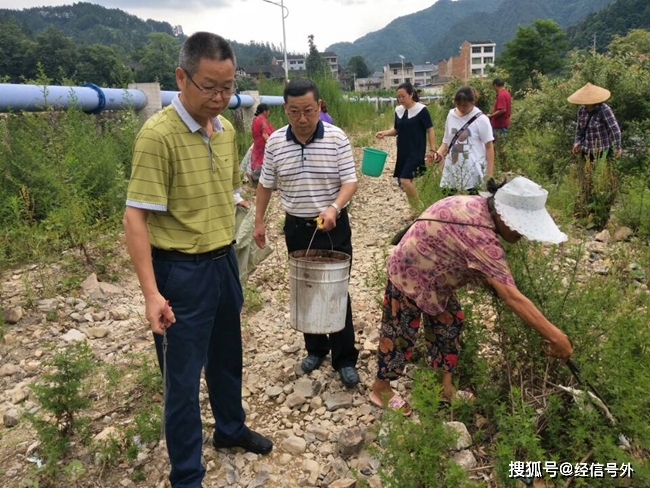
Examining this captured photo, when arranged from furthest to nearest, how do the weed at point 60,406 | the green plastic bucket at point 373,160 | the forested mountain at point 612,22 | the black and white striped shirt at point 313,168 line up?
the forested mountain at point 612,22, the green plastic bucket at point 373,160, the black and white striped shirt at point 313,168, the weed at point 60,406

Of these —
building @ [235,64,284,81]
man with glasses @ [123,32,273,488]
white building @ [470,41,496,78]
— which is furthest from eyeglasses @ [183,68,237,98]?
white building @ [470,41,496,78]

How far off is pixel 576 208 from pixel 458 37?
166456mm

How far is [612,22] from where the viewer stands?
53.8 m

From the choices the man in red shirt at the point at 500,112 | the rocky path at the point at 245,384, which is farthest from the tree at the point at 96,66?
the rocky path at the point at 245,384

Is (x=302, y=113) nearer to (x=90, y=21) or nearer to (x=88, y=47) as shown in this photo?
(x=88, y=47)

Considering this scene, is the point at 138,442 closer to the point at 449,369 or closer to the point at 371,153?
the point at 449,369

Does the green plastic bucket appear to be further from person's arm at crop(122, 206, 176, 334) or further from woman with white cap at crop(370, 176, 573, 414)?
person's arm at crop(122, 206, 176, 334)

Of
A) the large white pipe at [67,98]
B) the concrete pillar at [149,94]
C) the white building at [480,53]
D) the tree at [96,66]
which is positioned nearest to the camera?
the large white pipe at [67,98]

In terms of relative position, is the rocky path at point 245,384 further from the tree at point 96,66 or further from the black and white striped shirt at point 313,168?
the tree at point 96,66

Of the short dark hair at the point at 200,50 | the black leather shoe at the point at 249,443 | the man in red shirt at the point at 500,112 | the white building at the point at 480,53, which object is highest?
the white building at the point at 480,53

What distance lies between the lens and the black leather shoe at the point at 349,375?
2896 millimetres

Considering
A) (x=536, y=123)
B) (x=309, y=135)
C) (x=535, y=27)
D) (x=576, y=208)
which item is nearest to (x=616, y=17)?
(x=535, y=27)

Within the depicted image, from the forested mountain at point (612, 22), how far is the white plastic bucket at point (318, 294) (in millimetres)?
56572

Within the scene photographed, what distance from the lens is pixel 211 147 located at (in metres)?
1.98
